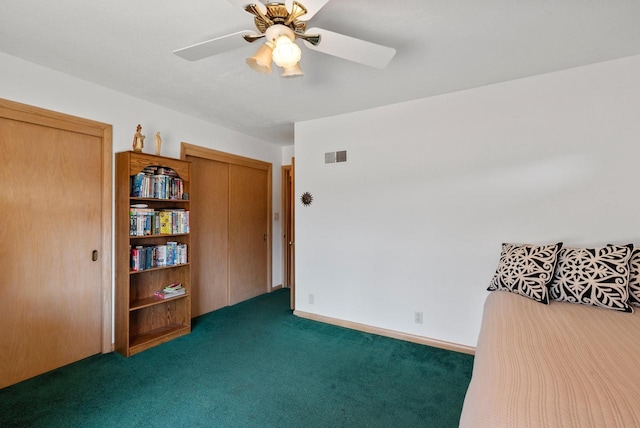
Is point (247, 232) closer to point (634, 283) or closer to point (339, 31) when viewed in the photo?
point (339, 31)

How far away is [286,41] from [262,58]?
0.56 ft

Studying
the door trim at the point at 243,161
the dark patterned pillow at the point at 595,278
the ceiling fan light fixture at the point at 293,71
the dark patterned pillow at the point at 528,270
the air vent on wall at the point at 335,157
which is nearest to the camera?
the ceiling fan light fixture at the point at 293,71

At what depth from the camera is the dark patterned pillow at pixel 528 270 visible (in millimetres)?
1959

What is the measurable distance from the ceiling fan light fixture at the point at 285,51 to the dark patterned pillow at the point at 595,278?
2.18 meters

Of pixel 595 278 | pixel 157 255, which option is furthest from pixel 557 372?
pixel 157 255

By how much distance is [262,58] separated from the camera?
1501mm

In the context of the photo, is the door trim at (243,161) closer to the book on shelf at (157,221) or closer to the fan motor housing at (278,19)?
the book on shelf at (157,221)

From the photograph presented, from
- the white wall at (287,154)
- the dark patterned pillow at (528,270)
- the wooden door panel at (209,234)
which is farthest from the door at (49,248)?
the dark patterned pillow at (528,270)

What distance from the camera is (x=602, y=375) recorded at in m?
1.01

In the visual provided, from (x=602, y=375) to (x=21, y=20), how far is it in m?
3.33

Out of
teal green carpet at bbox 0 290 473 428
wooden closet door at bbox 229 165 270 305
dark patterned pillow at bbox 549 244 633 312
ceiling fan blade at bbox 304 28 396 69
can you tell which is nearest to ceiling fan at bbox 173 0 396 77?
ceiling fan blade at bbox 304 28 396 69

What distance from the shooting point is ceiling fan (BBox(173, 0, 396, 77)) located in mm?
1347

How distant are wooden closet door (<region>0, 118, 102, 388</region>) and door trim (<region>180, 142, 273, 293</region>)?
36.8 inches

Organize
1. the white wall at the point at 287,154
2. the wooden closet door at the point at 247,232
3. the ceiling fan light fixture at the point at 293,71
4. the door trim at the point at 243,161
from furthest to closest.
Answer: the white wall at the point at 287,154 → the wooden closet door at the point at 247,232 → the door trim at the point at 243,161 → the ceiling fan light fixture at the point at 293,71
